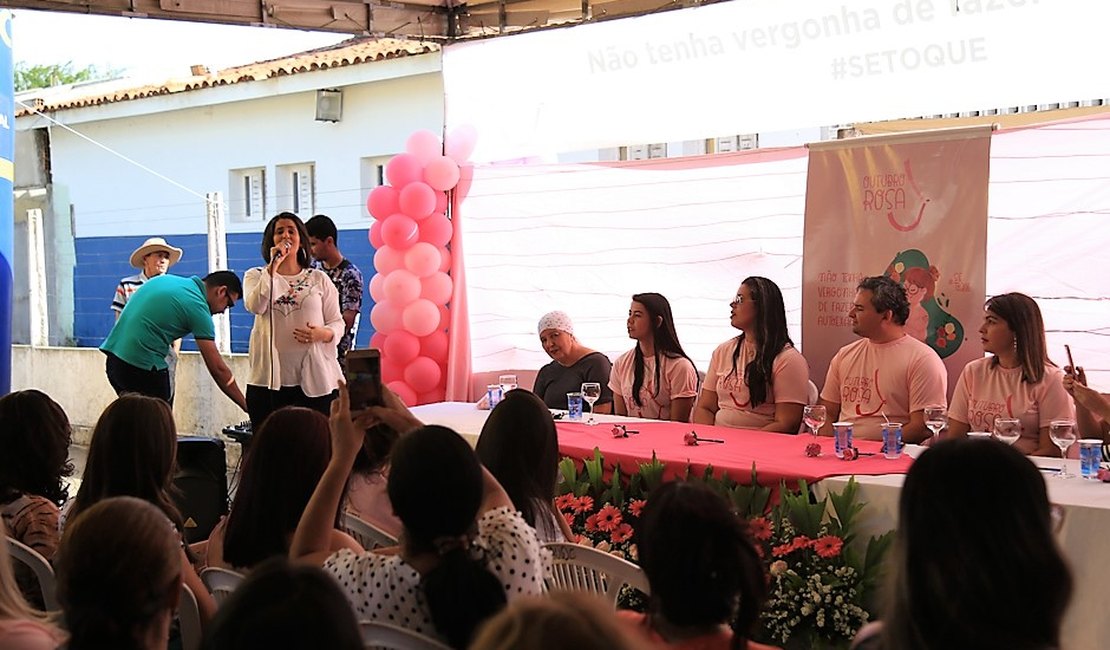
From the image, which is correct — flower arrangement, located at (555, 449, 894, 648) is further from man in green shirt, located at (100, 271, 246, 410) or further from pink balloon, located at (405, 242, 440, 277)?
pink balloon, located at (405, 242, 440, 277)

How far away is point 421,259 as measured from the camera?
681 centimetres

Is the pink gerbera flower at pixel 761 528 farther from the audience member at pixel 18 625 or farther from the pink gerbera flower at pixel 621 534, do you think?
the audience member at pixel 18 625

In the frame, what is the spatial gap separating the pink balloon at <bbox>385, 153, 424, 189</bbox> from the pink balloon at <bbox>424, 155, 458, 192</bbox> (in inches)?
1.9

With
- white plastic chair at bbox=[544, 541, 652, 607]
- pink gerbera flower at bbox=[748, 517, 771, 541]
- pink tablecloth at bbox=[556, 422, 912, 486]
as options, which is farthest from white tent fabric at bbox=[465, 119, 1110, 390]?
white plastic chair at bbox=[544, 541, 652, 607]

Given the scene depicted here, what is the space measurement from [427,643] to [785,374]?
355 cm

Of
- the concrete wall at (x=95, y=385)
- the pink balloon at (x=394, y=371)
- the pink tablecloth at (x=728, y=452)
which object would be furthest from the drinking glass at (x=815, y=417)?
the concrete wall at (x=95, y=385)

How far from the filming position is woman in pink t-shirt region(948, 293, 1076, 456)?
4332 mm

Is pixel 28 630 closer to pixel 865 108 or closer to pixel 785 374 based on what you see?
pixel 785 374

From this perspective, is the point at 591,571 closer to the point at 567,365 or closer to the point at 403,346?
the point at 567,365

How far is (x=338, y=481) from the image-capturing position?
2453 mm

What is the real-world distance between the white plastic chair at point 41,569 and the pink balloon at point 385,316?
13.8 feet

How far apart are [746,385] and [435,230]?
7.66 feet

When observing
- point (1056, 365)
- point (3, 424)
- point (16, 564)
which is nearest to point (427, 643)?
point (16, 564)

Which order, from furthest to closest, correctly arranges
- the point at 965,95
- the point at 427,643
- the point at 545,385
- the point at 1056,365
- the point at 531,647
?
the point at 545,385 → the point at 965,95 → the point at 1056,365 → the point at 427,643 → the point at 531,647
